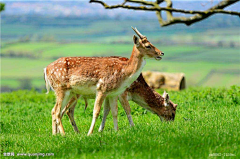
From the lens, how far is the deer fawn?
9.16 meters

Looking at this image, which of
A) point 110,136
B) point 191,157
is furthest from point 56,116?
point 191,157

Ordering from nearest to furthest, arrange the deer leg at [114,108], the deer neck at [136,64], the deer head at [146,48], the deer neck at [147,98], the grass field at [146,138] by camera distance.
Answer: the grass field at [146,138] < the deer head at [146,48] < the deer neck at [136,64] < the deer leg at [114,108] < the deer neck at [147,98]

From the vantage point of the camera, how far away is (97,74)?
926 centimetres

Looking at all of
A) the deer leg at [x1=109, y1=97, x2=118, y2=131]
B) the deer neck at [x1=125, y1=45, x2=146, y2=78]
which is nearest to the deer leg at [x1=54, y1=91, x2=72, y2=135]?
the deer leg at [x1=109, y1=97, x2=118, y2=131]

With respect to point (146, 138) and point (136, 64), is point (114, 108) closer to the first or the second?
point (136, 64)

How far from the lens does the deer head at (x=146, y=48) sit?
909cm

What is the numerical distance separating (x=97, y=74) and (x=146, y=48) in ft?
4.11

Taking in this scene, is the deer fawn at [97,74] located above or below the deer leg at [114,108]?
above

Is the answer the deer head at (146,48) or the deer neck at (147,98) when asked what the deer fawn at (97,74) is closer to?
the deer head at (146,48)

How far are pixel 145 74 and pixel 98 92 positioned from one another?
38.3ft

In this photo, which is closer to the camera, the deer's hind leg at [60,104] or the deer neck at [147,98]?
the deer's hind leg at [60,104]

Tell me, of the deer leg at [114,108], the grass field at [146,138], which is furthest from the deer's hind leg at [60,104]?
the deer leg at [114,108]

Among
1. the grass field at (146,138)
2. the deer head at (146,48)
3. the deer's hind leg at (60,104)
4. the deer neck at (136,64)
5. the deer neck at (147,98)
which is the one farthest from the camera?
the deer neck at (147,98)

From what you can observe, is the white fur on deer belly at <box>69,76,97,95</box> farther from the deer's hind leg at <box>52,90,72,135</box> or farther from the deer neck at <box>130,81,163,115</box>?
the deer neck at <box>130,81,163,115</box>
